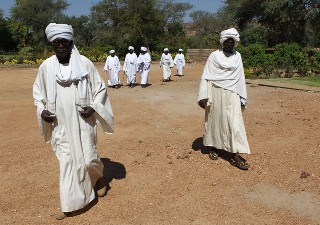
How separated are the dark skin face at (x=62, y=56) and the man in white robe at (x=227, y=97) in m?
2.00

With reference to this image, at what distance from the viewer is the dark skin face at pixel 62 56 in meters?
3.72

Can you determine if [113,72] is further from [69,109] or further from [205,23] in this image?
[205,23]

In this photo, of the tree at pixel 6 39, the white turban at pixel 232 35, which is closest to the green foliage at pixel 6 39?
the tree at pixel 6 39

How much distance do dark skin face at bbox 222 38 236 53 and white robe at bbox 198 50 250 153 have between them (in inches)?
3.6

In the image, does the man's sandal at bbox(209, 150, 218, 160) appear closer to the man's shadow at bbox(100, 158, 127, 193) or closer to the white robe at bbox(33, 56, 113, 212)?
the man's shadow at bbox(100, 158, 127, 193)

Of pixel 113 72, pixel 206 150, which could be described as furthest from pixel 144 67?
pixel 206 150

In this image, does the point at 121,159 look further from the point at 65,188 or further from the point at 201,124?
the point at 201,124

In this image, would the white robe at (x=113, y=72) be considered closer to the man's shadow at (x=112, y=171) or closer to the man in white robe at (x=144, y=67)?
the man in white robe at (x=144, y=67)

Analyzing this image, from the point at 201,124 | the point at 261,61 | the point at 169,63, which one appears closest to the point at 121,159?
the point at 201,124

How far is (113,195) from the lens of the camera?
14.3 ft

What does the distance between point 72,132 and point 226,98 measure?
2.28 metres

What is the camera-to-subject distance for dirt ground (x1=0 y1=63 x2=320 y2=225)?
392cm

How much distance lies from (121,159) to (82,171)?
6.05 ft

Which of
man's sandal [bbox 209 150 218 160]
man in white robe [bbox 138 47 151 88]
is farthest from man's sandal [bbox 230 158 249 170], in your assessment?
man in white robe [bbox 138 47 151 88]
